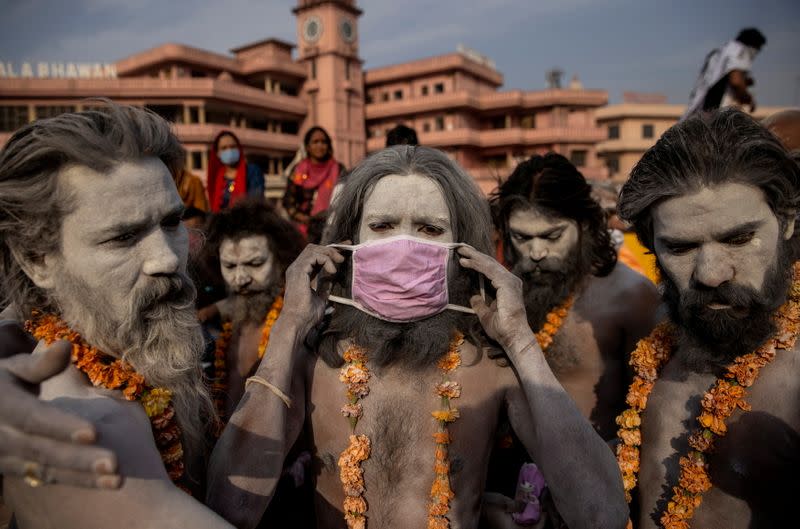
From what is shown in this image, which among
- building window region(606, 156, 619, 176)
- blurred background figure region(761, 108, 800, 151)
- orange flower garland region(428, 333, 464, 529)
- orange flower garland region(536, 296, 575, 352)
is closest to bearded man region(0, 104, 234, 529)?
orange flower garland region(428, 333, 464, 529)

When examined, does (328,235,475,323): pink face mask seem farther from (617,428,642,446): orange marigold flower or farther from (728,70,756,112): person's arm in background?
(728,70,756,112): person's arm in background

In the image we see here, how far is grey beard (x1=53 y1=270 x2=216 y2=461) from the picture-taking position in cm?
175

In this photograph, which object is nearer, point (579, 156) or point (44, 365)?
point (44, 365)

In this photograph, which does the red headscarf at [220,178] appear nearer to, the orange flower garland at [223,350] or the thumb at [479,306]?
the orange flower garland at [223,350]

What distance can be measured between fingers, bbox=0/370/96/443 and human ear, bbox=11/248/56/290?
2.32ft

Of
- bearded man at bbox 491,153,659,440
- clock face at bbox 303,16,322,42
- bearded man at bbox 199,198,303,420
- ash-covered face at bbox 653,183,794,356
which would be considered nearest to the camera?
ash-covered face at bbox 653,183,794,356

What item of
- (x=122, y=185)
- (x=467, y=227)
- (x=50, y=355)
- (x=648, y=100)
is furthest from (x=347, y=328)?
(x=648, y=100)

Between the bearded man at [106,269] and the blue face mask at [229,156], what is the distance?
18.7 feet

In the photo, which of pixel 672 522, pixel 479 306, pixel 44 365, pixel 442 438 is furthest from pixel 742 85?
pixel 44 365

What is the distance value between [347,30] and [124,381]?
1460 inches

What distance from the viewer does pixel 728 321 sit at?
2.25m

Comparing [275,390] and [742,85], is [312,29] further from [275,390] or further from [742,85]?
[275,390]

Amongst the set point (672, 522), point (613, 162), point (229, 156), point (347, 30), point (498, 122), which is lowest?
point (672, 522)

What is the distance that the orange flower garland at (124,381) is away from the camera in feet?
5.49
